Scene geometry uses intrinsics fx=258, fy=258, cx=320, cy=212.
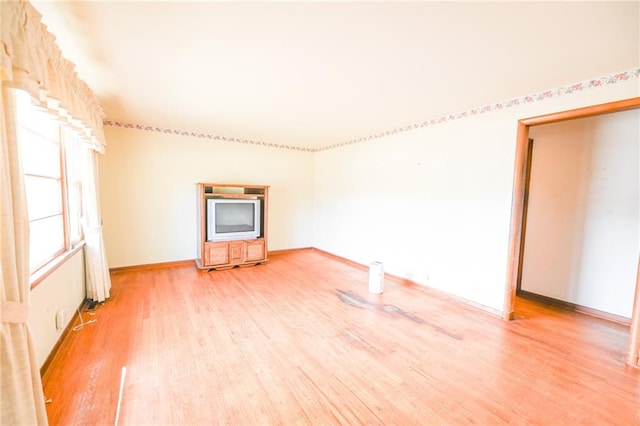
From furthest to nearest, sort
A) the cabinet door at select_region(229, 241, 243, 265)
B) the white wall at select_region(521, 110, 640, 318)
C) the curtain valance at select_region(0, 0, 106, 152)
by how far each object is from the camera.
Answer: the cabinet door at select_region(229, 241, 243, 265), the white wall at select_region(521, 110, 640, 318), the curtain valance at select_region(0, 0, 106, 152)

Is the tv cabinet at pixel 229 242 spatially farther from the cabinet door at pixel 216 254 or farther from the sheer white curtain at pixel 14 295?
the sheer white curtain at pixel 14 295

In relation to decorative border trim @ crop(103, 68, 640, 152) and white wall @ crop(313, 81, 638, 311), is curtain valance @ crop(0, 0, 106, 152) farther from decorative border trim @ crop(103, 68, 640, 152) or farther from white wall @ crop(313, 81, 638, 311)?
white wall @ crop(313, 81, 638, 311)

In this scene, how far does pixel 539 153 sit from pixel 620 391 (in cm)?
271

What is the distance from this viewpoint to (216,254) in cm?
420

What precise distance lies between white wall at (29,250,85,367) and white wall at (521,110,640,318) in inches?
200

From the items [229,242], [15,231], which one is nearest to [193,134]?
[229,242]

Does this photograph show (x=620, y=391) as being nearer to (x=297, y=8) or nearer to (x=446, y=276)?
(x=446, y=276)

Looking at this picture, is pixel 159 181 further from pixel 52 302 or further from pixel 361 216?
pixel 361 216

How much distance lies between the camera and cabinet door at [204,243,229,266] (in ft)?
13.5

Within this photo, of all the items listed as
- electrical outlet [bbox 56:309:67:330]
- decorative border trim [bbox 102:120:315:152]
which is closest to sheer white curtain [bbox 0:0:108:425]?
electrical outlet [bbox 56:309:67:330]

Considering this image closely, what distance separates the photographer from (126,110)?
10.7 ft

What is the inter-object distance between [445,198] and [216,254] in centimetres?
353

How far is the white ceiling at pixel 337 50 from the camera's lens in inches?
56.4

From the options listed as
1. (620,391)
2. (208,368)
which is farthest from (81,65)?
(620,391)
